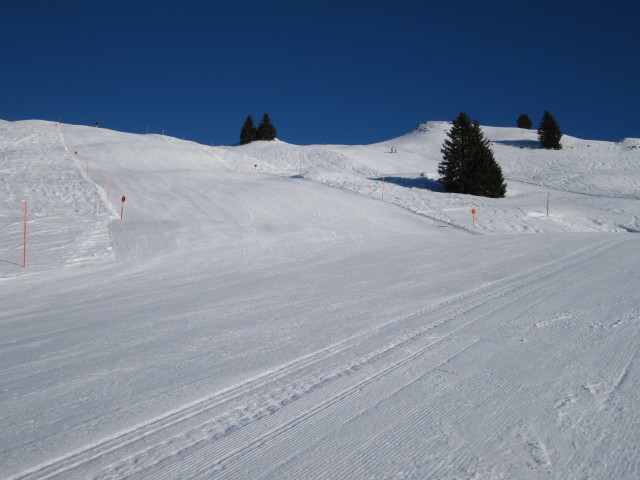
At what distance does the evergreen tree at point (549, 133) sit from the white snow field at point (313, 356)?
4931 cm

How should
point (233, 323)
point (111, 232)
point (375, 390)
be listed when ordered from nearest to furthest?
point (375, 390) < point (233, 323) < point (111, 232)

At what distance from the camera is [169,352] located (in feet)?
16.2

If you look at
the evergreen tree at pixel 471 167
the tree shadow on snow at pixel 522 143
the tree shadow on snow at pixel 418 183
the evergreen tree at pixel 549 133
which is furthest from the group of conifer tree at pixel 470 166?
the tree shadow on snow at pixel 522 143

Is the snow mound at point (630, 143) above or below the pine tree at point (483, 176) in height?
above

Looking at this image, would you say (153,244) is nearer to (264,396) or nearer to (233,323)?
(233,323)

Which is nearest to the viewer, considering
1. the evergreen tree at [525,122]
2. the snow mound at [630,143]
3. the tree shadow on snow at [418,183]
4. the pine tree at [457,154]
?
the pine tree at [457,154]

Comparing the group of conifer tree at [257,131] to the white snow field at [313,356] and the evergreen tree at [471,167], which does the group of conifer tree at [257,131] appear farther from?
the white snow field at [313,356]

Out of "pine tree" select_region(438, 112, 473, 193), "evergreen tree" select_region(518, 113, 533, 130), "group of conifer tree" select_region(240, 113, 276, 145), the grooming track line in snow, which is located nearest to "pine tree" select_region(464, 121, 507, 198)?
"pine tree" select_region(438, 112, 473, 193)

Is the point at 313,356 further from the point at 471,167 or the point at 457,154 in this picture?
the point at 457,154

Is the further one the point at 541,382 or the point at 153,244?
the point at 153,244

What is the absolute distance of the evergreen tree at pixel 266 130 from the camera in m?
64.1

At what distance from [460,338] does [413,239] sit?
1137cm

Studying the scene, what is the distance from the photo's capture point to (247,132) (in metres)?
67.2

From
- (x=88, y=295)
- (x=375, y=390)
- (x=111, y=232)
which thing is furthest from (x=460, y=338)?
(x=111, y=232)
